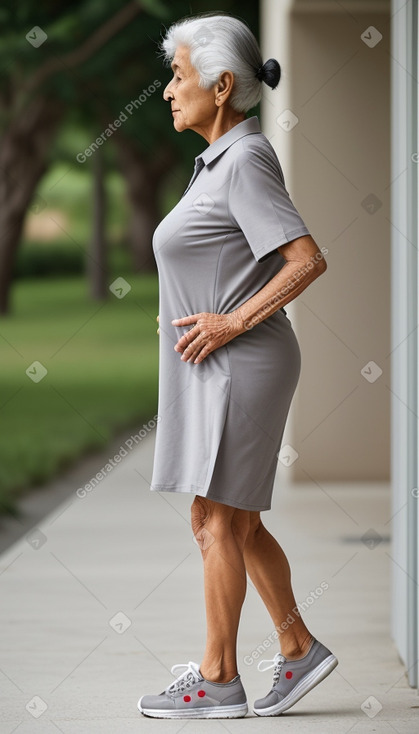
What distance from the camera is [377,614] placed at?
5305 millimetres

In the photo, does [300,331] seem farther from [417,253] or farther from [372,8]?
[417,253]

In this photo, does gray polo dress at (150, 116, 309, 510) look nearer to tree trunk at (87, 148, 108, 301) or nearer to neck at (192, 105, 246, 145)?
neck at (192, 105, 246, 145)

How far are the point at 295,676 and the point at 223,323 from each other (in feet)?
3.54

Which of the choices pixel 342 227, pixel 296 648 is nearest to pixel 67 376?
pixel 342 227

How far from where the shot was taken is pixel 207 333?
143 inches

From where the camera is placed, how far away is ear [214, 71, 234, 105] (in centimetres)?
366

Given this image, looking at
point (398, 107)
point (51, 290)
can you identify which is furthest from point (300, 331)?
point (51, 290)

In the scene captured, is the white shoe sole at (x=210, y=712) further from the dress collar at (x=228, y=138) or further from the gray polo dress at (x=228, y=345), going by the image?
the dress collar at (x=228, y=138)

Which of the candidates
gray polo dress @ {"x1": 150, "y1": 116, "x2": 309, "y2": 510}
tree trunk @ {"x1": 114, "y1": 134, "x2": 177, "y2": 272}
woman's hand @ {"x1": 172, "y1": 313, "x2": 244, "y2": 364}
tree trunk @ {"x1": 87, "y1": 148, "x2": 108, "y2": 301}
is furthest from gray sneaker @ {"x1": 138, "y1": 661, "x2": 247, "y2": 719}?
tree trunk @ {"x1": 87, "y1": 148, "x2": 108, "y2": 301}

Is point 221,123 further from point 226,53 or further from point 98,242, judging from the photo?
point 98,242

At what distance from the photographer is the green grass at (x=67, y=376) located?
11.9 metres

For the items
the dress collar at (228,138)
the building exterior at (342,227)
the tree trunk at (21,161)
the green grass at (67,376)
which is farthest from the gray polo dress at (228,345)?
the tree trunk at (21,161)

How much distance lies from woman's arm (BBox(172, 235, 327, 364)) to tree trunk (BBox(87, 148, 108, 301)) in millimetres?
32485

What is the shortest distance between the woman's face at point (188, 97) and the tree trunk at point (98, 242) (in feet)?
106
